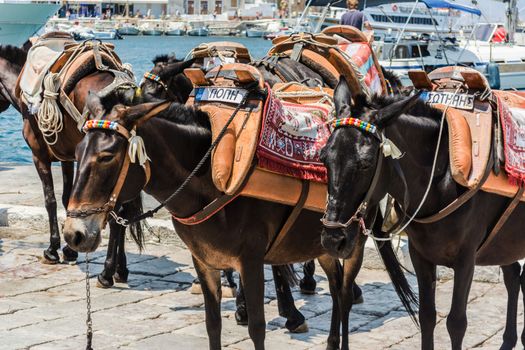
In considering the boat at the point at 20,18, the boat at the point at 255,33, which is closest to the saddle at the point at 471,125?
the boat at the point at 20,18

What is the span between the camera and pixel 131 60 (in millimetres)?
64750

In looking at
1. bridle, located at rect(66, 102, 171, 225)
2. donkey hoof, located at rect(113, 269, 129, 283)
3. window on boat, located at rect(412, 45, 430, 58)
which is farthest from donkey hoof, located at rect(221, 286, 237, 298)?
window on boat, located at rect(412, 45, 430, 58)

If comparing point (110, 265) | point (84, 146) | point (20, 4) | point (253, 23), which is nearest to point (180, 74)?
point (110, 265)

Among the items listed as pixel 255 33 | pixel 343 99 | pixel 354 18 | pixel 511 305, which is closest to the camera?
pixel 343 99

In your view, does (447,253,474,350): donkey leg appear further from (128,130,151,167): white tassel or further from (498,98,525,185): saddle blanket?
(128,130,151,167): white tassel

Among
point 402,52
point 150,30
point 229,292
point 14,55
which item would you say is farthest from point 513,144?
point 150,30

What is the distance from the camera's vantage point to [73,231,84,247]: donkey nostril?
5.01m

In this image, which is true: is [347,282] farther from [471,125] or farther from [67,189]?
[67,189]

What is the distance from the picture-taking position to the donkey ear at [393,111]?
506 cm

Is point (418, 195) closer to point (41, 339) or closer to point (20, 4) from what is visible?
point (41, 339)

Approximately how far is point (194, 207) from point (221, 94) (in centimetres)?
79

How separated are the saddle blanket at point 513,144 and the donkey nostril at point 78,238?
247cm

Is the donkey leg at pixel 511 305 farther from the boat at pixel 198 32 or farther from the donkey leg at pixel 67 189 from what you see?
the boat at pixel 198 32

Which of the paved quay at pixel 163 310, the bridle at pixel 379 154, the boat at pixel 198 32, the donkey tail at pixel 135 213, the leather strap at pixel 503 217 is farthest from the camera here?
the boat at pixel 198 32
